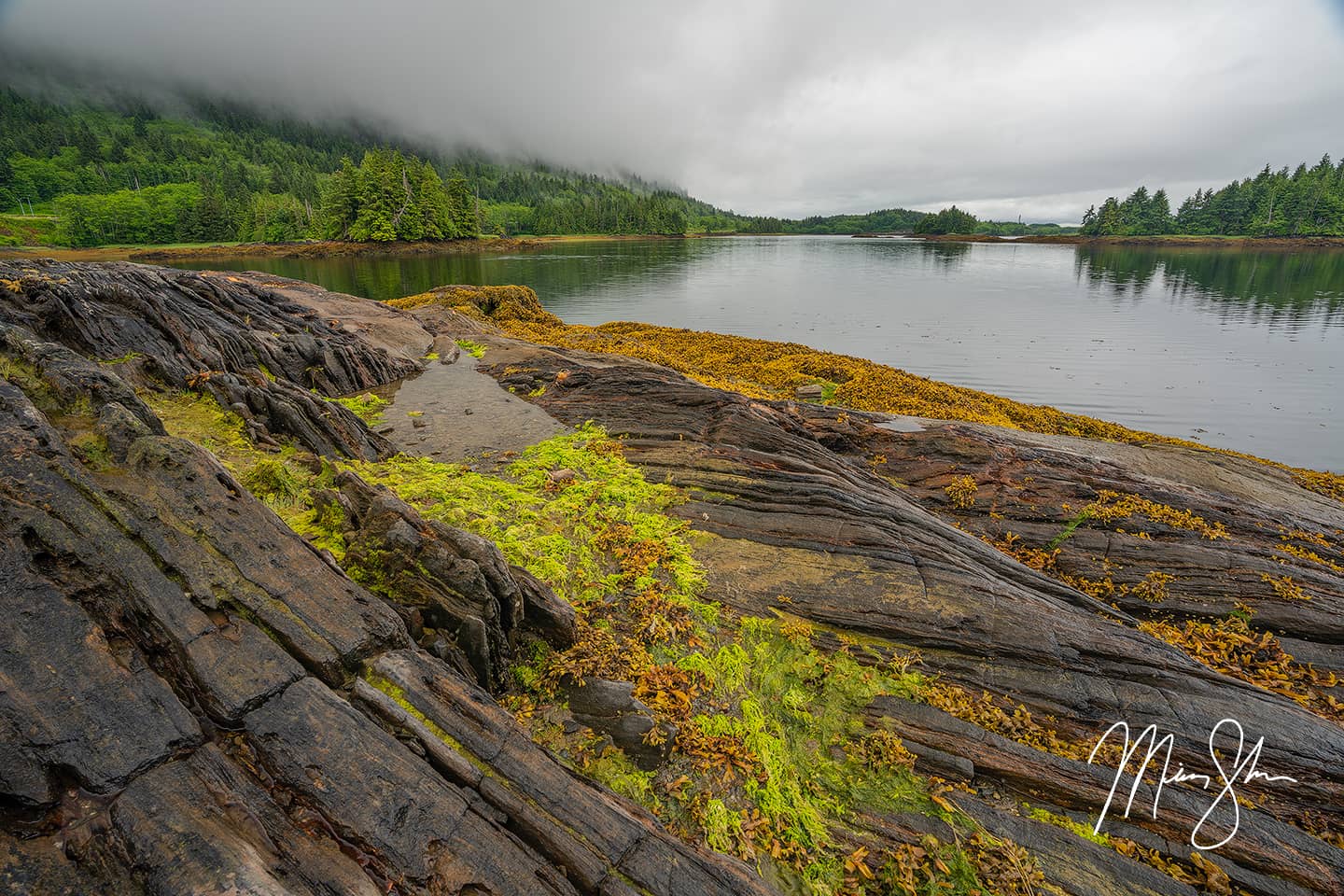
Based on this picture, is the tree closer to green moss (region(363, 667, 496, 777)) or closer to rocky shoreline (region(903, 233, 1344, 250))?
green moss (region(363, 667, 496, 777))

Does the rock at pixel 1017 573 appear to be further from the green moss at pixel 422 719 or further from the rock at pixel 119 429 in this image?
the rock at pixel 119 429

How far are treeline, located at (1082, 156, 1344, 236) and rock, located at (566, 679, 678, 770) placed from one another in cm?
21836

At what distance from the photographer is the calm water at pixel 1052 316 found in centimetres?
3030

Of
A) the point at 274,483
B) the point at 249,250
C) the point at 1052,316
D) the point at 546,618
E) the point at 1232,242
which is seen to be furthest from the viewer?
the point at 1232,242

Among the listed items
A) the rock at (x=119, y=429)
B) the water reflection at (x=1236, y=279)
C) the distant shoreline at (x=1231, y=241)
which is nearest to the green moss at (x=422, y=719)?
the rock at (x=119, y=429)

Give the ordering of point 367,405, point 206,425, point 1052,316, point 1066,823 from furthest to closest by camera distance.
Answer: point 1052,316, point 367,405, point 206,425, point 1066,823

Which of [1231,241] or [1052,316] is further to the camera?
[1231,241]

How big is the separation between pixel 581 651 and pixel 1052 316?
64757 mm

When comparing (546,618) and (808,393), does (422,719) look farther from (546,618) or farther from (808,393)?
(808,393)

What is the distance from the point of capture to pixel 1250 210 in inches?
6029

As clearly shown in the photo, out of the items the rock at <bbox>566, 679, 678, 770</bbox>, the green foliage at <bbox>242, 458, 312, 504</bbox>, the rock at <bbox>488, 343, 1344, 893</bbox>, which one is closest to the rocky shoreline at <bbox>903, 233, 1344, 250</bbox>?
the rock at <bbox>488, 343, 1344, 893</bbox>

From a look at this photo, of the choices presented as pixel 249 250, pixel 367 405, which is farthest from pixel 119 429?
pixel 249 250
